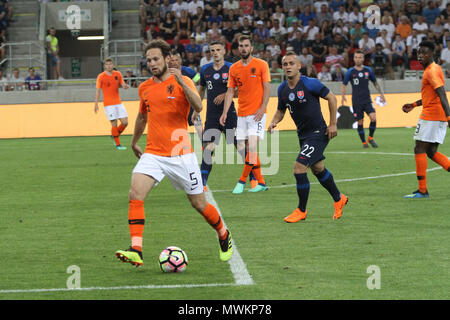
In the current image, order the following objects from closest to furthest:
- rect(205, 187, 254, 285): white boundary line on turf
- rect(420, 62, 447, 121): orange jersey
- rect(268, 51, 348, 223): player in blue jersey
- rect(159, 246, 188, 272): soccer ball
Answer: rect(205, 187, 254, 285): white boundary line on turf < rect(159, 246, 188, 272): soccer ball < rect(268, 51, 348, 223): player in blue jersey < rect(420, 62, 447, 121): orange jersey

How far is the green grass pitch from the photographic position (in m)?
5.89

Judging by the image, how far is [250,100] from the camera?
1209cm

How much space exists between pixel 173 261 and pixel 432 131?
5669 millimetres

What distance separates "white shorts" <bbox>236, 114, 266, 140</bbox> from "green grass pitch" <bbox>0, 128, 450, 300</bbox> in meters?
0.97

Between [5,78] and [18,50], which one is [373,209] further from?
[18,50]

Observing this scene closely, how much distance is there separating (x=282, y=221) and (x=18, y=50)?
2722cm

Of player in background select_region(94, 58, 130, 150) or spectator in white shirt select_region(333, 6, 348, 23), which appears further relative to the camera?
spectator in white shirt select_region(333, 6, 348, 23)

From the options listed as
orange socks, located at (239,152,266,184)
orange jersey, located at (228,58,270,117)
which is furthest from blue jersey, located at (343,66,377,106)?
orange socks, located at (239,152,266,184)

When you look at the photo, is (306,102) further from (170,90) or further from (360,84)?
(360,84)

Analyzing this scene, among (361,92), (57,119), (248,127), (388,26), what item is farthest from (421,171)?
(388,26)

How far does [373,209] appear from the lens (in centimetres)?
991

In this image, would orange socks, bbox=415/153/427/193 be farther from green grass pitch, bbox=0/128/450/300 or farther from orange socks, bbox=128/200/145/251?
orange socks, bbox=128/200/145/251

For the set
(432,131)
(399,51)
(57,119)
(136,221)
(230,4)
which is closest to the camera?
(136,221)
